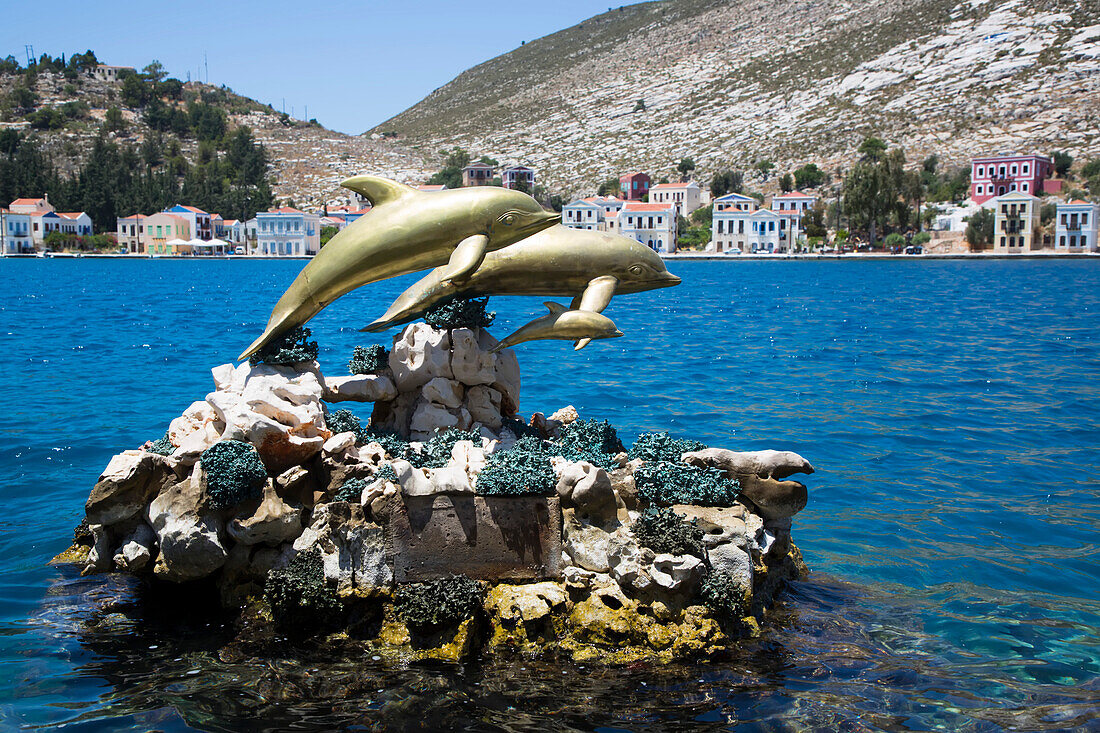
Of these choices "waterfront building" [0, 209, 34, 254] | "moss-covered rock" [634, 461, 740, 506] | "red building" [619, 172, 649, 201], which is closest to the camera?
"moss-covered rock" [634, 461, 740, 506]

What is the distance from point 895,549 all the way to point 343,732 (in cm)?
879

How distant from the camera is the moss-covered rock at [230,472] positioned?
9469 millimetres

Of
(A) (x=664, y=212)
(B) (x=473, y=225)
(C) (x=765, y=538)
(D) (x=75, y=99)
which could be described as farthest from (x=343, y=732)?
(D) (x=75, y=99)

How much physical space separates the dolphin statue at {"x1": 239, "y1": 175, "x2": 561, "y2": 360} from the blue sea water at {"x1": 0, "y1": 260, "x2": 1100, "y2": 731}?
4049 mm

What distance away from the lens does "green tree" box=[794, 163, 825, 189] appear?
122062mm

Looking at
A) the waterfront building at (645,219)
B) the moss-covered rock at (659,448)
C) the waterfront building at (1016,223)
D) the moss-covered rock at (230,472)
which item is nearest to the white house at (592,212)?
the waterfront building at (645,219)

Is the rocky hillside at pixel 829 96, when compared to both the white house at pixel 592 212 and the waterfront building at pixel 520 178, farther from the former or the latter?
the white house at pixel 592 212

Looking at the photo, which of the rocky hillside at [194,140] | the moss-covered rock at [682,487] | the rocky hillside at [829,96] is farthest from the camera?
the rocky hillside at [194,140]

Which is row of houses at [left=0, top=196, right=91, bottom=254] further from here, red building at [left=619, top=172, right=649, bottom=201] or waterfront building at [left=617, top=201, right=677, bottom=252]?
red building at [left=619, top=172, right=649, bottom=201]

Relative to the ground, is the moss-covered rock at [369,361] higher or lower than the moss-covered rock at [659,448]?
higher

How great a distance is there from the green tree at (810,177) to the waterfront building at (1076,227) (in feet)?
→ 102

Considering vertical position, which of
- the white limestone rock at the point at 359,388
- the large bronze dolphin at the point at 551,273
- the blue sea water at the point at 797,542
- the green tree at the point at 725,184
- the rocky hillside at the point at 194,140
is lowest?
the blue sea water at the point at 797,542

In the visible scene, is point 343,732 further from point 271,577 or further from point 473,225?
point 473,225

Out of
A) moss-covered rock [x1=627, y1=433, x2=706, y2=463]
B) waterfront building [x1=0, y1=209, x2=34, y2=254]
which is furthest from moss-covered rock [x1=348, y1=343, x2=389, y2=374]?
waterfront building [x1=0, y1=209, x2=34, y2=254]
